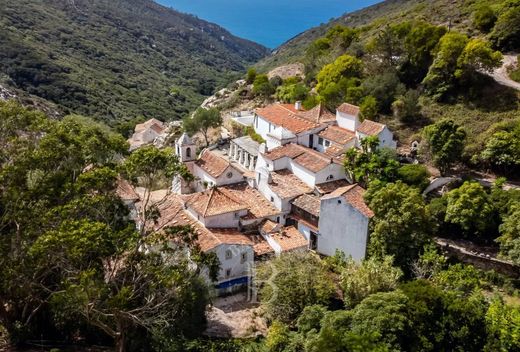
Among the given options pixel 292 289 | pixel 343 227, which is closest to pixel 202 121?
pixel 343 227

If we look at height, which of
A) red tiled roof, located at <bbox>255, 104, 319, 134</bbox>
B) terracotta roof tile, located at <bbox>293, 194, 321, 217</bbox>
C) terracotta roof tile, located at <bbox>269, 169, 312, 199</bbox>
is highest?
red tiled roof, located at <bbox>255, 104, 319, 134</bbox>

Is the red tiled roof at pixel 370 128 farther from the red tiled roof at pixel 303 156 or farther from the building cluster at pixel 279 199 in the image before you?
the red tiled roof at pixel 303 156

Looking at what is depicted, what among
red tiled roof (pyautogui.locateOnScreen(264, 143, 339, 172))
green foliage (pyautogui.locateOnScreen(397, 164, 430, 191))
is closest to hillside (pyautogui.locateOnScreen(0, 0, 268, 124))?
red tiled roof (pyautogui.locateOnScreen(264, 143, 339, 172))

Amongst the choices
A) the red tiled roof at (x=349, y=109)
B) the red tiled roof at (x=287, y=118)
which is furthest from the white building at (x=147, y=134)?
the red tiled roof at (x=349, y=109)

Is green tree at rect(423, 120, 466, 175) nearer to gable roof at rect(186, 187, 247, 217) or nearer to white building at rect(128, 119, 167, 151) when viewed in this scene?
gable roof at rect(186, 187, 247, 217)

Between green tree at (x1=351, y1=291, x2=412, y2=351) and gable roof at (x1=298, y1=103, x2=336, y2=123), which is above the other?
gable roof at (x1=298, y1=103, x2=336, y2=123)

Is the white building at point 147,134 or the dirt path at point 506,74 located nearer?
the dirt path at point 506,74
